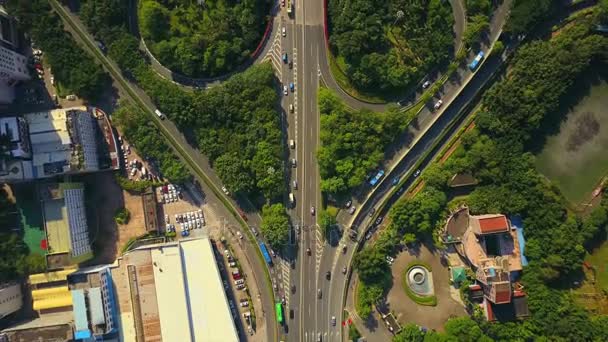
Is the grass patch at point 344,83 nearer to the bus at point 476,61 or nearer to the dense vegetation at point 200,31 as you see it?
the dense vegetation at point 200,31

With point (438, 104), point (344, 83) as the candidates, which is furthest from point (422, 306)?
point (344, 83)

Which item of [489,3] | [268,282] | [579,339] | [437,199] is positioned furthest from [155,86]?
[579,339]

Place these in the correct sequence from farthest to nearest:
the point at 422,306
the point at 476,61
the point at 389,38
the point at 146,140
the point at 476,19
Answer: the point at 422,306 < the point at 476,61 < the point at 389,38 < the point at 476,19 < the point at 146,140

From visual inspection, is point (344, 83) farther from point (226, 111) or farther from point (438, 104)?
point (226, 111)

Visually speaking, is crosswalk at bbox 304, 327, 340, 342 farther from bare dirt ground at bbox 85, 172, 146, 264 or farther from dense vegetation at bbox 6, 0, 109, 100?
dense vegetation at bbox 6, 0, 109, 100

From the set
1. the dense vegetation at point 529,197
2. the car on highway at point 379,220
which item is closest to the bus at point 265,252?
the dense vegetation at point 529,197
